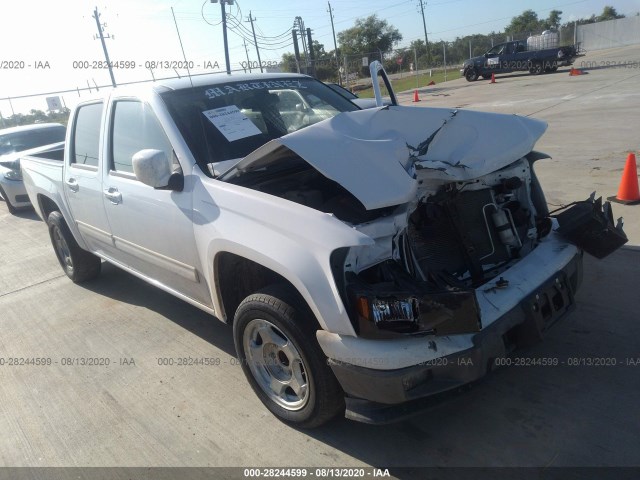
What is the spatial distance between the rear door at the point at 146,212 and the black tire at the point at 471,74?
27.2 metres

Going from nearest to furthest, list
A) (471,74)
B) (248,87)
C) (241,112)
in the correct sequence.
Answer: (241,112) → (248,87) → (471,74)

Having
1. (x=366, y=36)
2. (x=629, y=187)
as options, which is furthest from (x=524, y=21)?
(x=629, y=187)

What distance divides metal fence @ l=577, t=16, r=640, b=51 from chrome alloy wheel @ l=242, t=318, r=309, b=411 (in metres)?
53.5

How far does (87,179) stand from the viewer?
4438 millimetres

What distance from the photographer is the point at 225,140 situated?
346 centimetres

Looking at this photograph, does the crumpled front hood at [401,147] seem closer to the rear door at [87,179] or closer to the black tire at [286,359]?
the black tire at [286,359]

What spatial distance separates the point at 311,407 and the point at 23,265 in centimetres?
559

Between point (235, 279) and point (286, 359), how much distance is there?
65 centimetres

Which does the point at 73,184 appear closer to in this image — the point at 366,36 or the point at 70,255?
the point at 70,255

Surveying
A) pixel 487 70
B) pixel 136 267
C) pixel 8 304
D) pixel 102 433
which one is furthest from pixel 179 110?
pixel 487 70

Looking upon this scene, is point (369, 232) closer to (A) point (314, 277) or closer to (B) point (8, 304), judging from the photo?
(A) point (314, 277)

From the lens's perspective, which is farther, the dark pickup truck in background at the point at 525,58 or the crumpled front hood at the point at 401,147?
the dark pickup truck in background at the point at 525,58

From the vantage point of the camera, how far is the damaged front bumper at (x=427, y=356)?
92.1 inches

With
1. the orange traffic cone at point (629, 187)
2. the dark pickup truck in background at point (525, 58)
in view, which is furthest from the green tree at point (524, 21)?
the orange traffic cone at point (629, 187)
